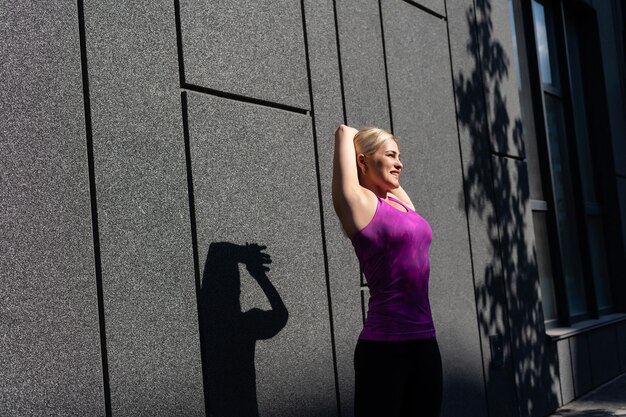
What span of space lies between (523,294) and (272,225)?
12.2 ft

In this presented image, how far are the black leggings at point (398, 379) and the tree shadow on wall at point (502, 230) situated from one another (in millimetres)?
3207

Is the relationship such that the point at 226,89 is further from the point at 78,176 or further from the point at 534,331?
the point at 534,331

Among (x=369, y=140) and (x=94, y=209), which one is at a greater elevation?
(x=369, y=140)

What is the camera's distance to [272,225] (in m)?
4.64

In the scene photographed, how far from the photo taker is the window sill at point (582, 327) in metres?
8.23

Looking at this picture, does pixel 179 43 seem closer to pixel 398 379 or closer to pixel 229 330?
pixel 229 330

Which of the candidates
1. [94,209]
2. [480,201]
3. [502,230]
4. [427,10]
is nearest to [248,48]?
[94,209]

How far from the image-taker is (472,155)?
7.07 meters

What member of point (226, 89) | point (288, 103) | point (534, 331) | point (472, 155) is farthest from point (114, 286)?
point (534, 331)

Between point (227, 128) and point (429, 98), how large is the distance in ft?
8.34

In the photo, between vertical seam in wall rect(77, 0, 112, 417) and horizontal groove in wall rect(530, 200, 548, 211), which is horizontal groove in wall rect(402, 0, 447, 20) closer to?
horizontal groove in wall rect(530, 200, 548, 211)

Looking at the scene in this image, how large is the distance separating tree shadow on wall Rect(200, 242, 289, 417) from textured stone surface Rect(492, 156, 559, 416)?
11.3 ft

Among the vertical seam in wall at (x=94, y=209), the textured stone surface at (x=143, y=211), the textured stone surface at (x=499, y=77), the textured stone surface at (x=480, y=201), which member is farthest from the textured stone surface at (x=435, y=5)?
the vertical seam in wall at (x=94, y=209)

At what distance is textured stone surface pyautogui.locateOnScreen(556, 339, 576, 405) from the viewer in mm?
8195
